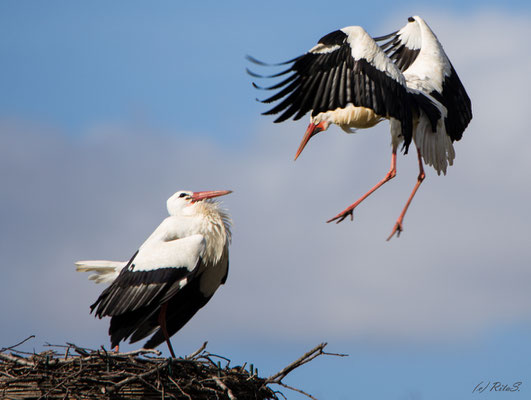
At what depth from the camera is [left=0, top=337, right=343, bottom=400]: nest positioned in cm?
791

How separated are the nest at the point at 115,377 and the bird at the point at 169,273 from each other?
4.23ft

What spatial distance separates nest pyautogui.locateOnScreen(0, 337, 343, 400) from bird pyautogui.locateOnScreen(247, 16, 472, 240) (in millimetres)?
2304

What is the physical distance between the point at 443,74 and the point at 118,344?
15.5 feet

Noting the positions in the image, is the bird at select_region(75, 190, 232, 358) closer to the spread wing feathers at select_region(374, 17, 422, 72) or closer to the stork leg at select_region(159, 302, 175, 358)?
the stork leg at select_region(159, 302, 175, 358)

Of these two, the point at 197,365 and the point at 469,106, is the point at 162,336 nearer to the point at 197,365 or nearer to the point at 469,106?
the point at 197,365

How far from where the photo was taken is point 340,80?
9688mm

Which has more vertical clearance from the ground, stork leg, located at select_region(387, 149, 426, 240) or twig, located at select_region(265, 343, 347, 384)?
stork leg, located at select_region(387, 149, 426, 240)

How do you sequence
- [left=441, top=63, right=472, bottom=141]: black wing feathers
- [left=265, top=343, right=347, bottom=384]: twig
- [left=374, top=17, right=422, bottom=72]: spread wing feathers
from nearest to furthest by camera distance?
[left=265, top=343, right=347, bottom=384]: twig
[left=441, top=63, right=472, bottom=141]: black wing feathers
[left=374, top=17, right=422, bottom=72]: spread wing feathers

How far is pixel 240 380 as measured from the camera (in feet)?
27.4


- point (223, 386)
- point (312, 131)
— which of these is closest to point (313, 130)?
point (312, 131)

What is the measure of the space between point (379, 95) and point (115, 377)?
3707mm

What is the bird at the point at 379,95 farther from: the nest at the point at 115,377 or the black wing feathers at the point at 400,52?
the nest at the point at 115,377

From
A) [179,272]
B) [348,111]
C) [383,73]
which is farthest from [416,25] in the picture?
[179,272]

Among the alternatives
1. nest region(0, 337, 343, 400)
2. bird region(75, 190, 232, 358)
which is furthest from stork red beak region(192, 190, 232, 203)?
nest region(0, 337, 343, 400)
